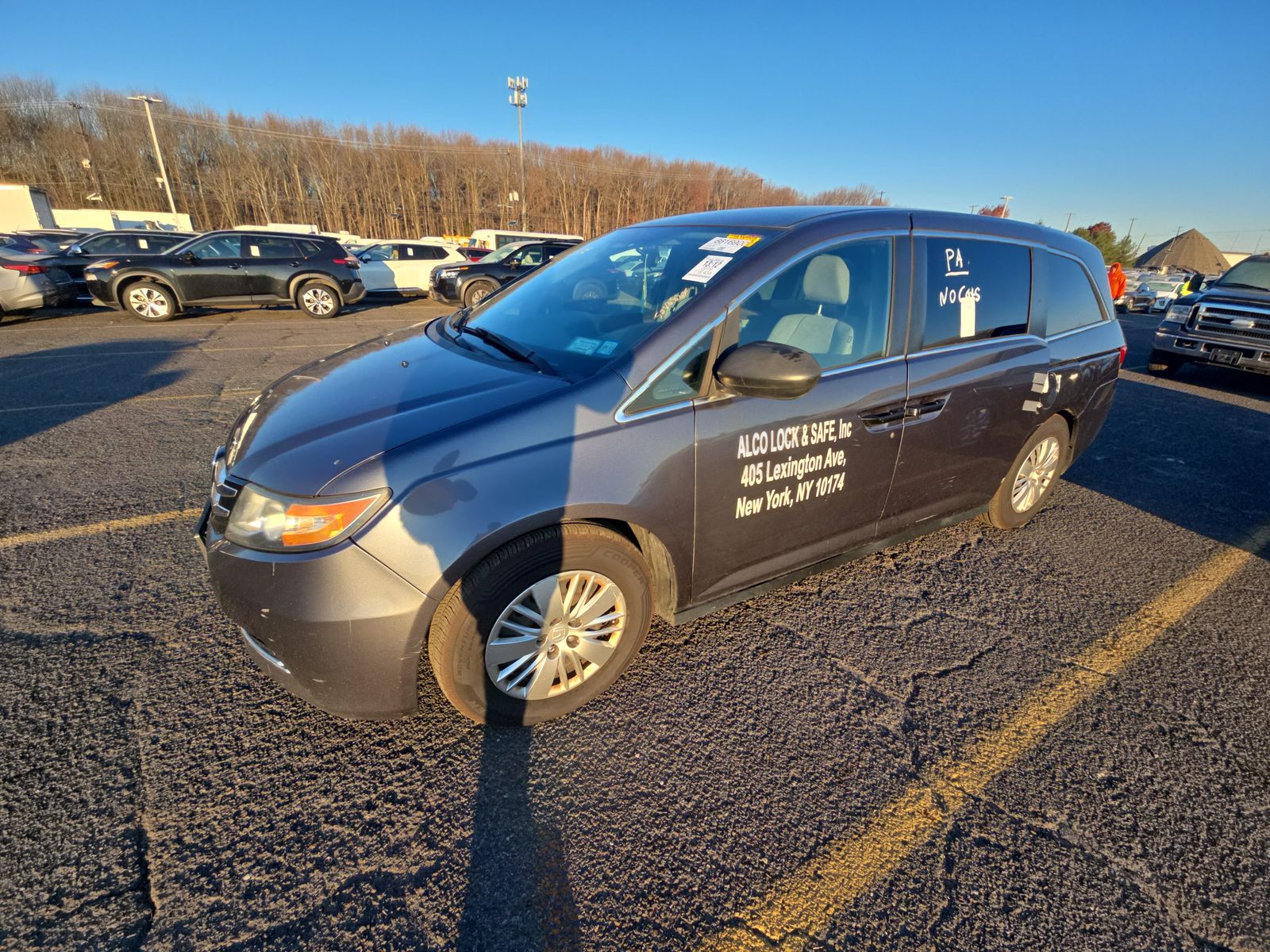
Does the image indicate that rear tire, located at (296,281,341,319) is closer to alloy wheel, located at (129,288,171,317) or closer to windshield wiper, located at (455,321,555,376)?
alloy wheel, located at (129,288,171,317)

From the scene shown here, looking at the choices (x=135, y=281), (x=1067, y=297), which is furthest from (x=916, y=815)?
(x=135, y=281)

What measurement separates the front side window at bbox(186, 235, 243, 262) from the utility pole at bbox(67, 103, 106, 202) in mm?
50941

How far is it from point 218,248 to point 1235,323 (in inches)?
638

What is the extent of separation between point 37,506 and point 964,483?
17.6ft

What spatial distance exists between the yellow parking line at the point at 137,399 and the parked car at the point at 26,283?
252 inches

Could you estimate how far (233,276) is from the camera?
11281 millimetres

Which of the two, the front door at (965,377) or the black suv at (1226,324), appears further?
the black suv at (1226,324)

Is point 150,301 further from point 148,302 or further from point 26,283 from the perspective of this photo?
point 26,283

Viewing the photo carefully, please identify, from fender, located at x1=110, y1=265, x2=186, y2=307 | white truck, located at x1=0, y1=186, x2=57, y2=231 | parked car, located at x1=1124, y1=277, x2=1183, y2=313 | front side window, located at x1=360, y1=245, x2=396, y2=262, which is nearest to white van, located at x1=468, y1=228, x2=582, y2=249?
front side window, located at x1=360, y1=245, x2=396, y2=262

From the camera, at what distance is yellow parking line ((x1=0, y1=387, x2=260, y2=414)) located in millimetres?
5398

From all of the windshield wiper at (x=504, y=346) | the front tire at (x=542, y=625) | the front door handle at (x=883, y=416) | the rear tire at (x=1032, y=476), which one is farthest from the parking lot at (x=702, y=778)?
the windshield wiper at (x=504, y=346)

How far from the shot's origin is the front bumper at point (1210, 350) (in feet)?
25.0

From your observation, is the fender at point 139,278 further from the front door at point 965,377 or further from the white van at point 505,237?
the front door at point 965,377

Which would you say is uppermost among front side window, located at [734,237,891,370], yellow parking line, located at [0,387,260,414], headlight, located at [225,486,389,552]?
front side window, located at [734,237,891,370]
